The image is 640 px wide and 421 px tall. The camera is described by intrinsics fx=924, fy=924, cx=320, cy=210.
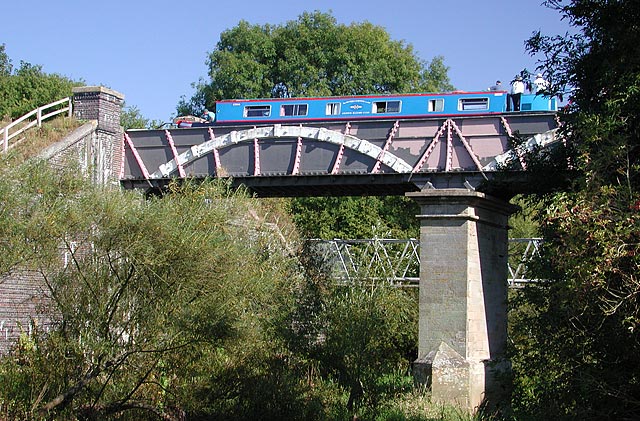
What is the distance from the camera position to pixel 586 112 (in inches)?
580

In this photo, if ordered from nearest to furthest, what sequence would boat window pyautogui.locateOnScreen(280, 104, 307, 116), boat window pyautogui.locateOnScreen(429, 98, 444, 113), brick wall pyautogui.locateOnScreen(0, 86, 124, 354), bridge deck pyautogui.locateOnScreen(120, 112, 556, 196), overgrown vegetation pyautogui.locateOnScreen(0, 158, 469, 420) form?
overgrown vegetation pyautogui.locateOnScreen(0, 158, 469, 420)
brick wall pyautogui.locateOnScreen(0, 86, 124, 354)
bridge deck pyautogui.locateOnScreen(120, 112, 556, 196)
boat window pyautogui.locateOnScreen(429, 98, 444, 113)
boat window pyautogui.locateOnScreen(280, 104, 307, 116)

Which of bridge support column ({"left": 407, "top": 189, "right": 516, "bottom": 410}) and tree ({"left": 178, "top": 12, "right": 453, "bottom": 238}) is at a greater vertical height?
tree ({"left": 178, "top": 12, "right": 453, "bottom": 238})

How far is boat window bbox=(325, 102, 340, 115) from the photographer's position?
33359mm

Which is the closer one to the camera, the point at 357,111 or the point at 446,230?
the point at 446,230

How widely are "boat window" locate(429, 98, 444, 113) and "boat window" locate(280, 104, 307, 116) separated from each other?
4706 millimetres

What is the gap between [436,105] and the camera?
3162 centimetres

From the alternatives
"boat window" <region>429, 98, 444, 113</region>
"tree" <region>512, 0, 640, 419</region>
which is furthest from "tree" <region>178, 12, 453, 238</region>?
"tree" <region>512, 0, 640, 419</region>

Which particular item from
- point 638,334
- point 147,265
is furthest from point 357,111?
point 638,334

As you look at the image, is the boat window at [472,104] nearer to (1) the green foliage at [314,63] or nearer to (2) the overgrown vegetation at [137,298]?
(2) the overgrown vegetation at [137,298]

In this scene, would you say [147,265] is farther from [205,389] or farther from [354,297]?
[354,297]

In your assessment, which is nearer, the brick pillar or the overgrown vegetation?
the overgrown vegetation

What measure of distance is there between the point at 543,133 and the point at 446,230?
11.4 ft

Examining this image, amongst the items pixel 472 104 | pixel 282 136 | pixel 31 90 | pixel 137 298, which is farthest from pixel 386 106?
pixel 31 90

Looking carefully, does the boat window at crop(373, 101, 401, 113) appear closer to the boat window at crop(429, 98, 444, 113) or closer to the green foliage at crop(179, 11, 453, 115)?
the boat window at crop(429, 98, 444, 113)
